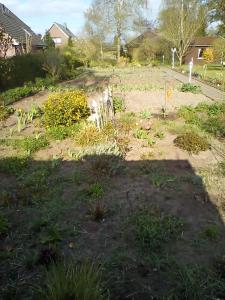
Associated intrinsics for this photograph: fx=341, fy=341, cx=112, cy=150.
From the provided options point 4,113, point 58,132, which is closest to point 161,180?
point 58,132

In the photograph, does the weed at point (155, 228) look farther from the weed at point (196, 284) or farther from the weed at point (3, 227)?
the weed at point (3, 227)

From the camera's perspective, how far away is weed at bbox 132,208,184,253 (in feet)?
15.9

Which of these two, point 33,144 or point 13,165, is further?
point 33,144

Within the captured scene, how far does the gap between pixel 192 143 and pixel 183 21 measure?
1486 inches

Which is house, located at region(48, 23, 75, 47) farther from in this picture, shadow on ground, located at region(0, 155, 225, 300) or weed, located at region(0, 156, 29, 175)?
shadow on ground, located at region(0, 155, 225, 300)

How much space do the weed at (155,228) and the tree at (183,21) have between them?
3939cm

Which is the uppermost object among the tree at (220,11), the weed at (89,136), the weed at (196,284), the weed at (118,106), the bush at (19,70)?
the tree at (220,11)

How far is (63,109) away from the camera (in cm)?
1069

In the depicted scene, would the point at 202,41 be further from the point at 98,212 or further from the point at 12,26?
the point at 98,212

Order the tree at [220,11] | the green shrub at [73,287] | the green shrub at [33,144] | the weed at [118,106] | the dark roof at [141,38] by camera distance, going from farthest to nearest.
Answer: the dark roof at [141,38] < the tree at [220,11] < the weed at [118,106] < the green shrub at [33,144] < the green shrub at [73,287]

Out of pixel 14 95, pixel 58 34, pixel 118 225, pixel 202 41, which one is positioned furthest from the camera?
pixel 58 34

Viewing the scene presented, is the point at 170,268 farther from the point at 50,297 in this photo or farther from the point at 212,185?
the point at 212,185

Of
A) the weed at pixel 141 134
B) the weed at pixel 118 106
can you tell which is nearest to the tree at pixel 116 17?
the weed at pixel 118 106

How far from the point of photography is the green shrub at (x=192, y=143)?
8.55 meters
